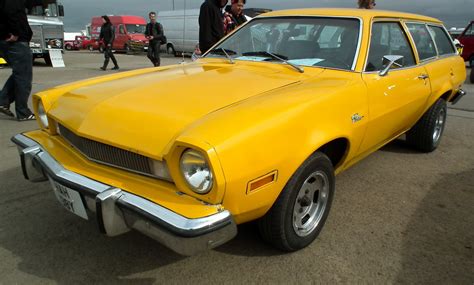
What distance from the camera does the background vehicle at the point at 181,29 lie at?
789 inches

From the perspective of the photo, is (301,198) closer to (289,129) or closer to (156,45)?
(289,129)

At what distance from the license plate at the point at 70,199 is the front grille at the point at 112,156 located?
23 centimetres

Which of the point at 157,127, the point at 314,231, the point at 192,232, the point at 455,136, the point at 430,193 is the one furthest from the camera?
the point at 455,136

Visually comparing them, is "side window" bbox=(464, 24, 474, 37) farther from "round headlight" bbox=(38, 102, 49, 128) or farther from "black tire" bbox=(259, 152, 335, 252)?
"round headlight" bbox=(38, 102, 49, 128)

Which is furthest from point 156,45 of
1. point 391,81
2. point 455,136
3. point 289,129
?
point 289,129

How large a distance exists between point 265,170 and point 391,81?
1.72 m

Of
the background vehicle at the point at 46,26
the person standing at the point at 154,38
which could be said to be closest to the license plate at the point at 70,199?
the person standing at the point at 154,38

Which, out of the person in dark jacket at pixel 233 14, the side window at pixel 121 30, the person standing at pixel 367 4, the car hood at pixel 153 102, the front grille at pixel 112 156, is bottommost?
the side window at pixel 121 30

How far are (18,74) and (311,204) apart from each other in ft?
15.4

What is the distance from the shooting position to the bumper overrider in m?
1.73

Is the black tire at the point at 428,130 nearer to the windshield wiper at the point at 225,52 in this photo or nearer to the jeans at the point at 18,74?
the windshield wiper at the point at 225,52

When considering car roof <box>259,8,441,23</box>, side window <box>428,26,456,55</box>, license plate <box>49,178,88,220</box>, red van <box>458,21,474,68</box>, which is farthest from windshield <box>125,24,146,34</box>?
license plate <box>49,178,88,220</box>

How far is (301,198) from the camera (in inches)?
93.0

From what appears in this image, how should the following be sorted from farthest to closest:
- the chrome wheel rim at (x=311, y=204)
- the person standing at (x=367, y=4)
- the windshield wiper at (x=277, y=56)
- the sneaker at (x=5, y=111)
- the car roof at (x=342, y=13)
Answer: the person standing at (x=367, y=4), the sneaker at (x=5, y=111), the car roof at (x=342, y=13), the windshield wiper at (x=277, y=56), the chrome wheel rim at (x=311, y=204)
